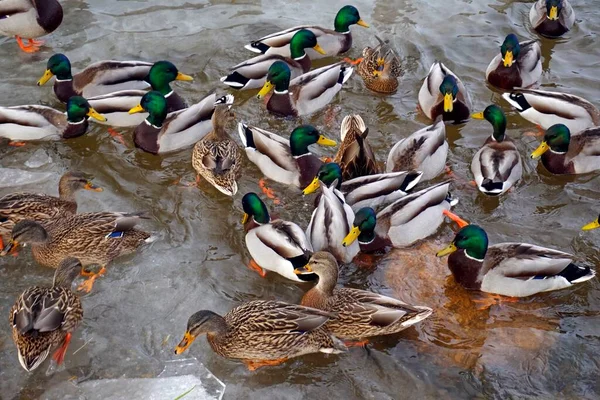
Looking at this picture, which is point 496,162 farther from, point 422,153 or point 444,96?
point 444,96

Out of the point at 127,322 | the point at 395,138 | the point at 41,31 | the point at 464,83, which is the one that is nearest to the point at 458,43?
the point at 464,83

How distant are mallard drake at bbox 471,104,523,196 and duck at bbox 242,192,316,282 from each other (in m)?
2.11

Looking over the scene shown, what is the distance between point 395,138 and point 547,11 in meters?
3.33

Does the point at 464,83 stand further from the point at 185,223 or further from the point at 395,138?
the point at 185,223

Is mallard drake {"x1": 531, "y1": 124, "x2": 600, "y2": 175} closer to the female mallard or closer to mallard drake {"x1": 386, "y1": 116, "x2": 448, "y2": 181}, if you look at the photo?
mallard drake {"x1": 386, "y1": 116, "x2": 448, "y2": 181}

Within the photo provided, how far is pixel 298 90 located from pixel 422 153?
191 cm

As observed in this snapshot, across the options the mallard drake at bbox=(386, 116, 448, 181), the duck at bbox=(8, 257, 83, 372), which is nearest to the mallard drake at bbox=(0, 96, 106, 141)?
the duck at bbox=(8, 257, 83, 372)

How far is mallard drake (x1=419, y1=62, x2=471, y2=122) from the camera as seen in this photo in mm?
8289

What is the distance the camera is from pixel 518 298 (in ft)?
20.8

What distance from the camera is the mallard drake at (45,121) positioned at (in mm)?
7824

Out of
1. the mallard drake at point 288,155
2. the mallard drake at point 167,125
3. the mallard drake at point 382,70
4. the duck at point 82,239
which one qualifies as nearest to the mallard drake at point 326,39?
the mallard drake at point 382,70

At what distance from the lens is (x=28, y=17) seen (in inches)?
366

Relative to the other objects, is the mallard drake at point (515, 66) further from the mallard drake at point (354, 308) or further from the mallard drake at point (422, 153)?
the mallard drake at point (354, 308)

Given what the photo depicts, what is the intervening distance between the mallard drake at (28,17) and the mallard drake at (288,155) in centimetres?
353
